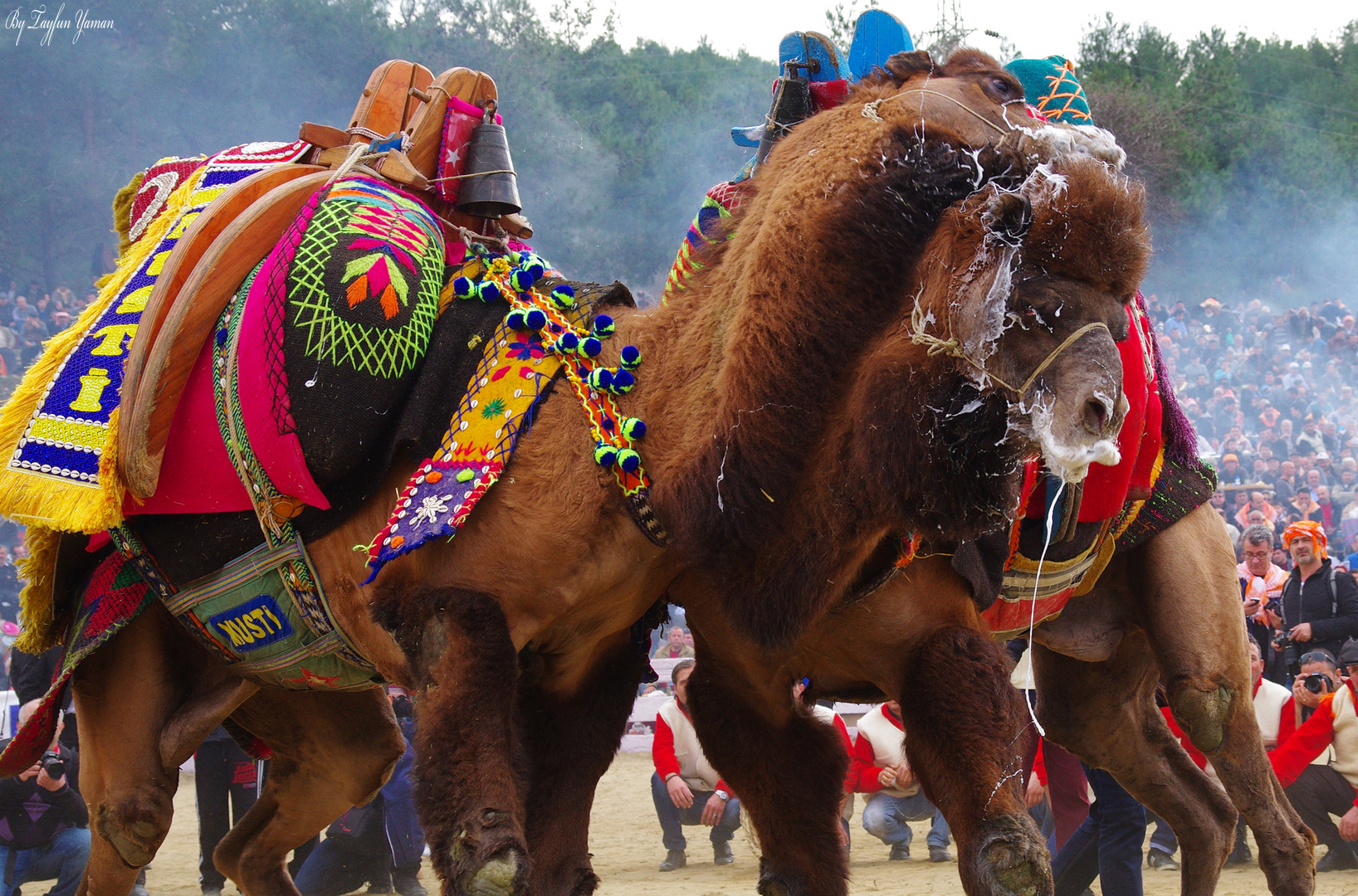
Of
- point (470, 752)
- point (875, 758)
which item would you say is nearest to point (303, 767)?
point (470, 752)

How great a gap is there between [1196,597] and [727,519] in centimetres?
227

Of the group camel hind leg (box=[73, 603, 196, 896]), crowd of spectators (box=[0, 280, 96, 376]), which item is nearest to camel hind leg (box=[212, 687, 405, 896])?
camel hind leg (box=[73, 603, 196, 896])

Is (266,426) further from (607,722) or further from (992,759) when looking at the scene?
(992,759)

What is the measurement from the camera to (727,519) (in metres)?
2.70

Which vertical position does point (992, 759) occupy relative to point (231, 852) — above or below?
above

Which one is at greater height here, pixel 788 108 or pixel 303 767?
pixel 788 108

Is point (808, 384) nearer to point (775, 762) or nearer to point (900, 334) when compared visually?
point (900, 334)

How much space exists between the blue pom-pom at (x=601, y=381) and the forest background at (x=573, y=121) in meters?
18.0

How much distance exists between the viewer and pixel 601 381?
9.50 ft

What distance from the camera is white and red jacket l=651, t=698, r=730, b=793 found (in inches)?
326

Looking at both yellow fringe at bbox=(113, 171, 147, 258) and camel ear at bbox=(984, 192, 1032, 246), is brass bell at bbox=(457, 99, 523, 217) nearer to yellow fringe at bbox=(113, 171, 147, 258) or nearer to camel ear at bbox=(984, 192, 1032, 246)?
yellow fringe at bbox=(113, 171, 147, 258)

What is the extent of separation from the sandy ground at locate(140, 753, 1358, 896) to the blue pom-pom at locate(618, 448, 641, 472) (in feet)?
10.6

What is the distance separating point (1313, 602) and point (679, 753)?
4406 mm

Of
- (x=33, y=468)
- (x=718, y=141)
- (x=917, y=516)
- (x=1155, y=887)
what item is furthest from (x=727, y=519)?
(x=718, y=141)
